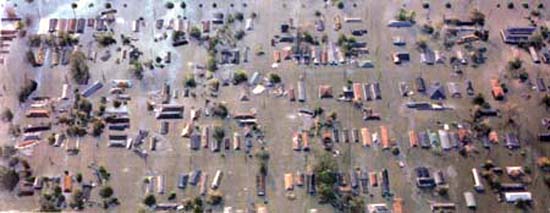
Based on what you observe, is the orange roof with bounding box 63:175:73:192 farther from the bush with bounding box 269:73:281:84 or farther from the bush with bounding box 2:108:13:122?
the bush with bounding box 269:73:281:84

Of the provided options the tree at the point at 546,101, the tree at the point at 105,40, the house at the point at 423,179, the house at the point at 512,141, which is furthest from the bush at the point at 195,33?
the tree at the point at 546,101

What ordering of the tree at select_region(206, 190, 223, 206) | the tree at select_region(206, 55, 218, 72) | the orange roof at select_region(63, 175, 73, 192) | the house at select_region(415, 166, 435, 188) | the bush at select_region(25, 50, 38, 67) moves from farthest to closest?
the bush at select_region(25, 50, 38, 67) → the tree at select_region(206, 55, 218, 72) → the house at select_region(415, 166, 435, 188) → the orange roof at select_region(63, 175, 73, 192) → the tree at select_region(206, 190, 223, 206)

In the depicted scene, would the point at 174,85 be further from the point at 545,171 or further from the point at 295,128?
the point at 545,171

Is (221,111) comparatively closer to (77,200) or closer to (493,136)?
(77,200)

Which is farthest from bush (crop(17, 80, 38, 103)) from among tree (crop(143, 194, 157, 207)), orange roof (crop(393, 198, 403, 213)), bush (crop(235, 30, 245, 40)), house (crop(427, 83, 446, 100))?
house (crop(427, 83, 446, 100))

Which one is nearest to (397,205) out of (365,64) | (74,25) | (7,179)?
(365,64)

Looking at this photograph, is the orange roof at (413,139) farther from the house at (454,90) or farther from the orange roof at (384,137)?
the house at (454,90)
